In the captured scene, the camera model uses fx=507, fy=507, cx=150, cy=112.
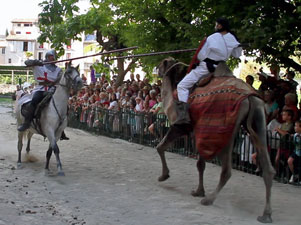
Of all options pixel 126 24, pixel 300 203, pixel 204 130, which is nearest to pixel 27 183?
pixel 204 130

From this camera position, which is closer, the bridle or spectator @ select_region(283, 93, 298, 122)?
the bridle

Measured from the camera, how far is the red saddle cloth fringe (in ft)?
25.9

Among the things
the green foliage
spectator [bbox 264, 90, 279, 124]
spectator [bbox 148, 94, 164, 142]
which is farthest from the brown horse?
spectator [bbox 148, 94, 164, 142]

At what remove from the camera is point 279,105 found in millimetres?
12359

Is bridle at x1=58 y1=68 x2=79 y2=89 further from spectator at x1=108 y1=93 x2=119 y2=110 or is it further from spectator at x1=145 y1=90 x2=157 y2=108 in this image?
spectator at x1=108 y1=93 x2=119 y2=110

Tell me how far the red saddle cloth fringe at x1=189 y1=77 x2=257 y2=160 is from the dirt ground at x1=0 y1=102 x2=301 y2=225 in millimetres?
1061

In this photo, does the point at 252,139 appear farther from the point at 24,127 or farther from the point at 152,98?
the point at 152,98

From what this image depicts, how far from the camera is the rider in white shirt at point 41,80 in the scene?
38.1 feet

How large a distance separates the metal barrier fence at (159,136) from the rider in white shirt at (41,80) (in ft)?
14.4

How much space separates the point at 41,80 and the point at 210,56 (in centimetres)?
486

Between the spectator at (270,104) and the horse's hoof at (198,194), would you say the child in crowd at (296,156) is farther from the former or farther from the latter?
the horse's hoof at (198,194)

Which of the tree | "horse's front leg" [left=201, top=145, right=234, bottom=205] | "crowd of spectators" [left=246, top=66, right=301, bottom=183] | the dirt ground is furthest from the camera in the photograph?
the tree

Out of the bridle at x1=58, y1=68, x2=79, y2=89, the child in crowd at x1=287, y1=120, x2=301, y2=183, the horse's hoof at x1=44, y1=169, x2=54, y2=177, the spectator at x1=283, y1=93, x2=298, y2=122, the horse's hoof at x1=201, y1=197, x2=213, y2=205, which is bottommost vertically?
the horse's hoof at x1=44, y1=169, x2=54, y2=177

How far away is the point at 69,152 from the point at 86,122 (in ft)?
22.0
